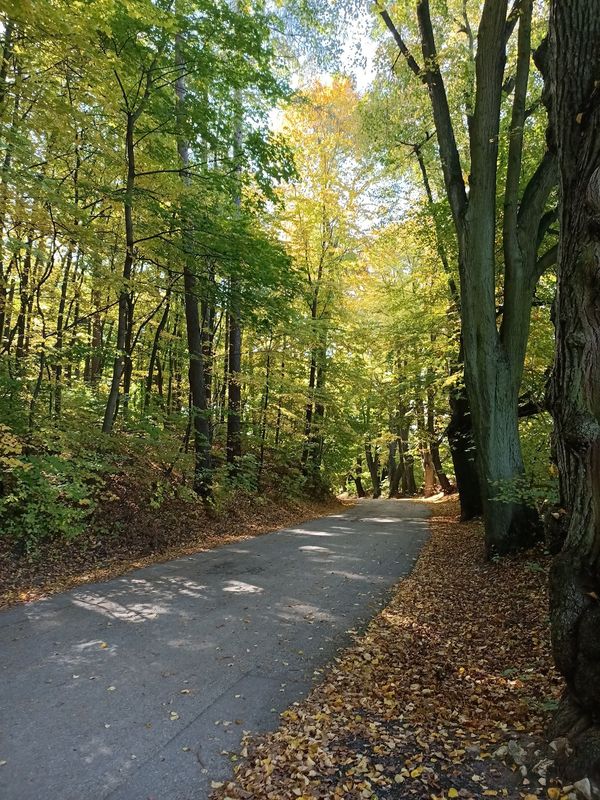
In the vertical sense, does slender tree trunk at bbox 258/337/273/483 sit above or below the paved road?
above

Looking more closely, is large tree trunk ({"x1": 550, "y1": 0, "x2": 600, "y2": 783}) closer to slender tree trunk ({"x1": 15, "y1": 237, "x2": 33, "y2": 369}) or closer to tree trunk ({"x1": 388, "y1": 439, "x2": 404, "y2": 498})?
slender tree trunk ({"x1": 15, "y1": 237, "x2": 33, "y2": 369})

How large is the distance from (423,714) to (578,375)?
2396 mm

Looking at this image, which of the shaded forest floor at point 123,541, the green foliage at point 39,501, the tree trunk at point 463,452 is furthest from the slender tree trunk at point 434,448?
the green foliage at point 39,501

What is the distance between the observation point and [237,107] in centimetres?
973

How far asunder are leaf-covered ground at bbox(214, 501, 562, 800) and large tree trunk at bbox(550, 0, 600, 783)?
460 millimetres

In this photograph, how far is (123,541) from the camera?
26.0 ft

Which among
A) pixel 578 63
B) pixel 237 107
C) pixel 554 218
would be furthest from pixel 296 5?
pixel 578 63

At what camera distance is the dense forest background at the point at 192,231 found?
22.5 feet

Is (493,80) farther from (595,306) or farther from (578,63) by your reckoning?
(595,306)

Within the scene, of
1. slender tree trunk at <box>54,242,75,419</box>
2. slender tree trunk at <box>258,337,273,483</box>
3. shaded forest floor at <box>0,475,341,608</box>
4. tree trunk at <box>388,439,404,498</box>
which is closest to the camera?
shaded forest floor at <box>0,475,341,608</box>

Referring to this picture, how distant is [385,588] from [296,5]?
988 centimetres

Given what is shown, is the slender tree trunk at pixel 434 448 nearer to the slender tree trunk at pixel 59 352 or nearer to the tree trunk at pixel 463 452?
the tree trunk at pixel 463 452

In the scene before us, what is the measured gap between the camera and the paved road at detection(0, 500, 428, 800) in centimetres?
272

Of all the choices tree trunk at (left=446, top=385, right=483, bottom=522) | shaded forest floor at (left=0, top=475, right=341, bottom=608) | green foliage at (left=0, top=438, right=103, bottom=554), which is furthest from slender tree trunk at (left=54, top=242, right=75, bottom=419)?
tree trunk at (left=446, top=385, right=483, bottom=522)
